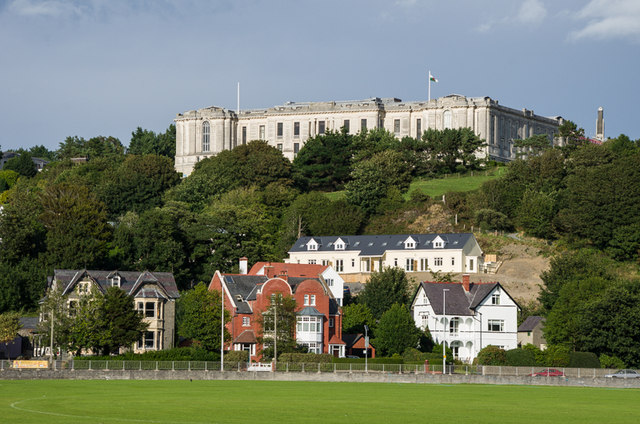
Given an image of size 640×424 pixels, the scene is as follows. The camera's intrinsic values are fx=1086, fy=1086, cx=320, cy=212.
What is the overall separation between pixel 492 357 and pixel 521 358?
211 centimetres

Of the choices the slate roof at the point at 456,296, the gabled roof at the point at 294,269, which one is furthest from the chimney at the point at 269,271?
the slate roof at the point at 456,296

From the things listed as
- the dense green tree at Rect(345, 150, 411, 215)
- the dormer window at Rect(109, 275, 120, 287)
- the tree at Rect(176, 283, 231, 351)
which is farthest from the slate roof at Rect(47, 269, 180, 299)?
the dense green tree at Rect(345, 150, 411, 215)

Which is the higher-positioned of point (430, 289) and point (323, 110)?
point (323, 110)

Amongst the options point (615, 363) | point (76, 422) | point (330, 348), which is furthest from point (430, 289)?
point (76, 422)

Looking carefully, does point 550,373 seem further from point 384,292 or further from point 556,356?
point 384,292

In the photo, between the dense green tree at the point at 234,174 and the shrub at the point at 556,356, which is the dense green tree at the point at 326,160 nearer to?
the dense green tree at the point at 234,174

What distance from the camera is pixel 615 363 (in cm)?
7569

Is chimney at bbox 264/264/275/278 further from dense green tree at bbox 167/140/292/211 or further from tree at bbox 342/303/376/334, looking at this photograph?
dense green tree at bbox 167/140/292/211

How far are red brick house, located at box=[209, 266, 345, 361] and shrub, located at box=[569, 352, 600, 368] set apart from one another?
1881 centimetres

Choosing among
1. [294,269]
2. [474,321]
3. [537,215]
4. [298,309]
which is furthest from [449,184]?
[298,309]

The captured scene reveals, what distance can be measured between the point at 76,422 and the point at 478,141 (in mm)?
110580

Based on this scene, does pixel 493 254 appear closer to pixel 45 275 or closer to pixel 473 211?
pixel 473 211

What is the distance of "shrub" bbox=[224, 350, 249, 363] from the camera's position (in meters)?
76.5

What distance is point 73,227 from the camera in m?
102
